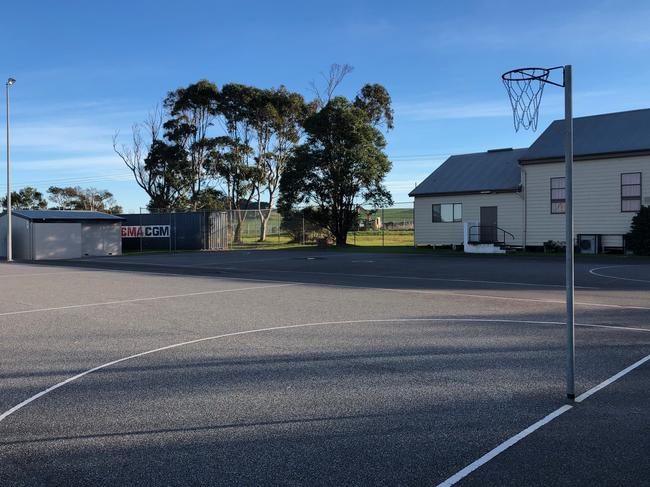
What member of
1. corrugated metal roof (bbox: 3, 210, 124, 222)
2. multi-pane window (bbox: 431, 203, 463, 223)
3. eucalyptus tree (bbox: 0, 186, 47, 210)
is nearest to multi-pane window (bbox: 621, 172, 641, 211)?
multi-pane window (bbox: 431, 203, 463, 223)

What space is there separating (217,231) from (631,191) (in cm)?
2755

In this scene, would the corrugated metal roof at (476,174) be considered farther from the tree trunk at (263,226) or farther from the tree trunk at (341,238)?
the tree trunk at (263,226)

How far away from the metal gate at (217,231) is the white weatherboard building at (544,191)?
15.2 metres

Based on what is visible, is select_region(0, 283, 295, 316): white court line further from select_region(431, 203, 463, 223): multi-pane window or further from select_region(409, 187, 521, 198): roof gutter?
select_region(431, 203, 463, 223): multi-pane window

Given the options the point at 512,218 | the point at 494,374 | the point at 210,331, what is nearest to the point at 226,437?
the point at 494,374

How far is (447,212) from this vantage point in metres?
34.6

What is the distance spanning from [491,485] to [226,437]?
2105 millimetres

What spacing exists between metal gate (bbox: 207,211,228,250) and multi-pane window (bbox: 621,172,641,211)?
26946mm

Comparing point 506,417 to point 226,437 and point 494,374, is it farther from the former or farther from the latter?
point 226,437

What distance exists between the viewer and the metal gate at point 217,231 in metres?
42.8

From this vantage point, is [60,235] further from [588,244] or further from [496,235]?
[588,244]

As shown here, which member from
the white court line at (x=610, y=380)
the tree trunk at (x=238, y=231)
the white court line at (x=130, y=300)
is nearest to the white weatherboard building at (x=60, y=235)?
the tree trunk at (x=238, y=231)

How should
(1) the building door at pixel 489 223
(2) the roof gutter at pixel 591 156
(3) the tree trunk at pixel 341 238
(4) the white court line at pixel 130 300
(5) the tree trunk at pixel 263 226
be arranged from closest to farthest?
(4) the white court line at pixel 130 300 < (2) the roof gutter at pixel 591 156 < (1) the building door at pixel 489 223 < (3) the tree trunk at pixel 341 238 < (5) the tree trunk at pixel 263 226

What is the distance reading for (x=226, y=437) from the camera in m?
4.69
